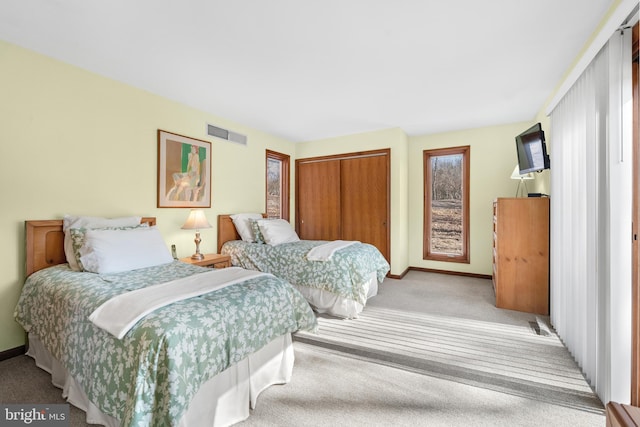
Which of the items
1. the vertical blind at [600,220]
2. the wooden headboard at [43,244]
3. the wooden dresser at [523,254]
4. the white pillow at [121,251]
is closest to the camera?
the vertical blind at [600,220]

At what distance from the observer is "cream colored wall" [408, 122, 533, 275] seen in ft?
14.8

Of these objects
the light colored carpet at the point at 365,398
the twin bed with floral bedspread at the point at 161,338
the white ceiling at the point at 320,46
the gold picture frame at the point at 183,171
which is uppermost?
the white ceiling at the point at 320,46

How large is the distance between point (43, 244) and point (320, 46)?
9.50 feet

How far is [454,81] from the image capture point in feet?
9.70

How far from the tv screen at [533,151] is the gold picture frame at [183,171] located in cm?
397

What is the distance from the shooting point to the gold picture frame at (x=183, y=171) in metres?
3.37

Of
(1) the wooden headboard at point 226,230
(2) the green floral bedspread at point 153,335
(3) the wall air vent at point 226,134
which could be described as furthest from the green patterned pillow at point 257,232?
(2) the green floral bedspread at point 153,335

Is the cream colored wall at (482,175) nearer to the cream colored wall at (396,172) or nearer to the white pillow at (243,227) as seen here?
the cream colored wall at (396,172)

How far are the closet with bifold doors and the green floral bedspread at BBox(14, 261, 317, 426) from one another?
3.00 metres

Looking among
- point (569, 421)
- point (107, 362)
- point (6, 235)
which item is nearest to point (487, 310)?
point (569, 421)

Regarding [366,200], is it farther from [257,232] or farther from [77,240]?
[77,240]

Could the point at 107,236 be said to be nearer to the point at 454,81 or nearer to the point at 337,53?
the point at 337,53

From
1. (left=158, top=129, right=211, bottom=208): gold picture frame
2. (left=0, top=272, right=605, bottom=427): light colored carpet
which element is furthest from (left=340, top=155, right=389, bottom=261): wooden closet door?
(left=0, top=272, right=605, bottom=427): light colored carpet

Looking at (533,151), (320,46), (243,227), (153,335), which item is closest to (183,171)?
(243,227)
